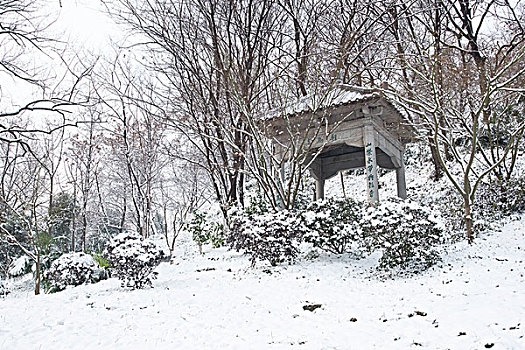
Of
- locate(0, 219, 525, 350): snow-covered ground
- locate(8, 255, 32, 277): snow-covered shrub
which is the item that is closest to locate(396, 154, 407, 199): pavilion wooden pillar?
locate(0, 219, 525, 350): snow-covered ground

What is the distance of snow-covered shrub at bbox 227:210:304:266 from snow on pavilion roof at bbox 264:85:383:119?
2.50 meters

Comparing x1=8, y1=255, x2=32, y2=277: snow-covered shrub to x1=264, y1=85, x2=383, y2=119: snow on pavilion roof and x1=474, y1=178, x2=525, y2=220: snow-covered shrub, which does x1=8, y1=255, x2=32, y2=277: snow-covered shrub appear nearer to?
x1=264, y1=85, x2=383, y2=119: snow on pavilion roof

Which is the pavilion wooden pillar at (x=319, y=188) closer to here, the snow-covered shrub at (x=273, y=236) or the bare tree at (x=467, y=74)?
the bare tree at (x=467, y=74)

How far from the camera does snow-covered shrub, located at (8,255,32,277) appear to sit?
12.1m

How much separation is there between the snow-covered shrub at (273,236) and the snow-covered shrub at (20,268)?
9516mm

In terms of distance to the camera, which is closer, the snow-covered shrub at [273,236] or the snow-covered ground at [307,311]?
the snow-covered ground at [307,311]

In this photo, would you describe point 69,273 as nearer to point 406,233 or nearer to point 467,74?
point 406,233

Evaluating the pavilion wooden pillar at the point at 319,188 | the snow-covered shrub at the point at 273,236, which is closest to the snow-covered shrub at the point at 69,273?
the snow-covered shrub at the point at 273,236

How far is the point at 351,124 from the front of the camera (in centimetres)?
801

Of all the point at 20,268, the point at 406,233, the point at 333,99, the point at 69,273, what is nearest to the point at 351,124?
the point at 333,99

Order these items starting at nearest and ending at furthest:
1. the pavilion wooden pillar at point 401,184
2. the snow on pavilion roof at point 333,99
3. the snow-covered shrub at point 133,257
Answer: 1. the snow-covered shrub at point 133,257
2. the snow on pavilion roof at point 333,99
3. the pavilion wooden pillar at point 401,184

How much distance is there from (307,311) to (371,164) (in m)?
4.04

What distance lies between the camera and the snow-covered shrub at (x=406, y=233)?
5.39m

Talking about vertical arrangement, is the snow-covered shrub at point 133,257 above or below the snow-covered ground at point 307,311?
above
